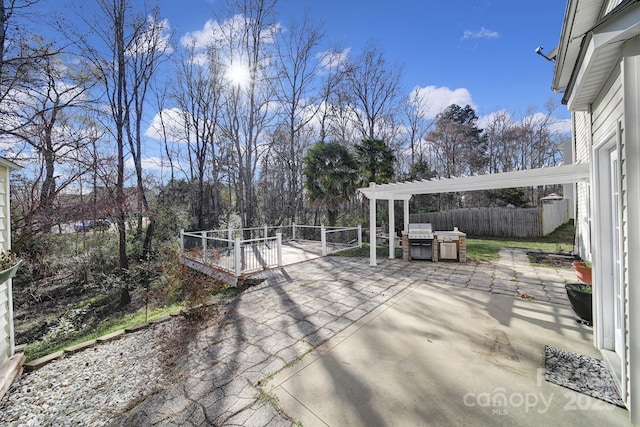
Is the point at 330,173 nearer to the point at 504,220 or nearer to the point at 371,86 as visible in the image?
the point at 371,86

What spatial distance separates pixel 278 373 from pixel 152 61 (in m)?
12.7

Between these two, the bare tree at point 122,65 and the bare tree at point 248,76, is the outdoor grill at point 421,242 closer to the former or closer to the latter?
the bare tree at point 248,76

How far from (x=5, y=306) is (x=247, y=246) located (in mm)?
7177

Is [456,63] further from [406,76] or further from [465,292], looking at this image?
[465,292]

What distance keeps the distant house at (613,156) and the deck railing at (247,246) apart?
612 cm

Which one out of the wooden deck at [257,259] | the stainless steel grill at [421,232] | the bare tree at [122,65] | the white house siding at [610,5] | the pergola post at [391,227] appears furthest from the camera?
the bare tree at [122,65]

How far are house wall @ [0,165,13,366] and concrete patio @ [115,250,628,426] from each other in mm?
1907

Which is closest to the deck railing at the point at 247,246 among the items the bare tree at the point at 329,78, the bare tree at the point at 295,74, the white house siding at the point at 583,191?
the bare tree at the point at 295,74

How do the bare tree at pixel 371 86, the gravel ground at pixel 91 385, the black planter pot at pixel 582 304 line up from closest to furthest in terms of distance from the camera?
1. the gravel ground at pixel 91 385
2. the black planter pot at pixel 582 304
3. the bare tree at pixel 371 86

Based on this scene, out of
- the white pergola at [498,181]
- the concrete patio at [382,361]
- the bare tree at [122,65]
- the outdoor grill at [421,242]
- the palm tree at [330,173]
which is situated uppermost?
the bare tree at [122,65]

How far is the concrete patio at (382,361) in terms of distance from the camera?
198 cm

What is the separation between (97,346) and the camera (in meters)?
3.46

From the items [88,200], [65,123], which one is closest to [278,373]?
[88,200]

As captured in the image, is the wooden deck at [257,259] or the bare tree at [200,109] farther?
the bare tree at [200,109]
